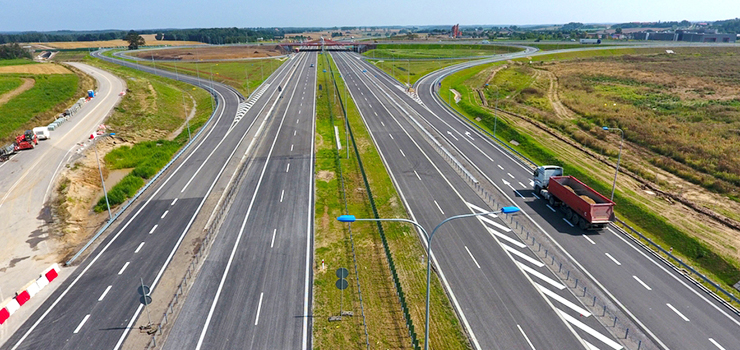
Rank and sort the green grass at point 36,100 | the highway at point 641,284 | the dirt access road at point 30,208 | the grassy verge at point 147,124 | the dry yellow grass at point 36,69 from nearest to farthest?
1. the highway at point 641,284
2. the dirt access road at point 30,208
3. the grassy verge at point 147,124
4. the green grass at point 36,100
5. the dry yellow grass at point 36,69

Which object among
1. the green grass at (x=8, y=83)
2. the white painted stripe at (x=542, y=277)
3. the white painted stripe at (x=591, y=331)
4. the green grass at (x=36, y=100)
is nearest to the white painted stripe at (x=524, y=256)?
the white painted stripe at (x=542, y=277)

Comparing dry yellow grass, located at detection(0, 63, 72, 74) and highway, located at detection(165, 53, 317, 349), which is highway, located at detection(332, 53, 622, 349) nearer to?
highway, located at detection(165, 53, 317, 349)

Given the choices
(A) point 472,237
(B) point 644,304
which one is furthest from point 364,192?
(B) point 644,304

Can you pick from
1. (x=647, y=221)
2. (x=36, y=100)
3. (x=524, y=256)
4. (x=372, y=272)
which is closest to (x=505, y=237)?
(x=524, y=256)

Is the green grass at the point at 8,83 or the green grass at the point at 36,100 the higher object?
the green grass at the point at 8,83

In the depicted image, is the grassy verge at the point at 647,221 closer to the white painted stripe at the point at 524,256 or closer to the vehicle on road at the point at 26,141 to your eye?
the white painted stripe at the point at 524,256

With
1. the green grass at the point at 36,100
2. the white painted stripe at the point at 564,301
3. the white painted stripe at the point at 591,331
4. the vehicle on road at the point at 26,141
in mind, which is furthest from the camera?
the green grass at the point at 36,100
